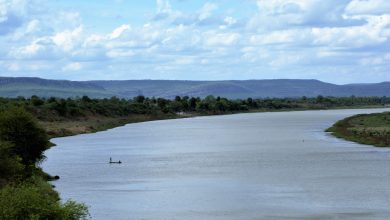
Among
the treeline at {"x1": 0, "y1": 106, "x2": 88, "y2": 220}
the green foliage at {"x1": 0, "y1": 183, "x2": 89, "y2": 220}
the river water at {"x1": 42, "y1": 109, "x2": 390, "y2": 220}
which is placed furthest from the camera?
the river water at {"x1": 42, "y1": 109, "x2": 390, "y2": 220}

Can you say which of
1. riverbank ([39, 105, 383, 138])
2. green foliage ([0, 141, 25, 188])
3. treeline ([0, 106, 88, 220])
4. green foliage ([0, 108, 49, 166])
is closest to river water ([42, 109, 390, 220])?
treeline ([0, 106, 88, 220])

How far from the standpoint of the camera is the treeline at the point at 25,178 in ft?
84.4

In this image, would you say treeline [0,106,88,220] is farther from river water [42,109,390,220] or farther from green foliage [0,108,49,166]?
river water [42,109,390,220]

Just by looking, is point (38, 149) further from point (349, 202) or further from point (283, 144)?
point (283, 144)

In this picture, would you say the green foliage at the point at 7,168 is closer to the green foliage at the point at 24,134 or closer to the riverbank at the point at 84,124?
the green foliage at the point at 24,134

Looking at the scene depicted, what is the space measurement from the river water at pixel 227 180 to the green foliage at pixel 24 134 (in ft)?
9.46

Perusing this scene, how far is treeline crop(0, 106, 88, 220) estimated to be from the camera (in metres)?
25.7

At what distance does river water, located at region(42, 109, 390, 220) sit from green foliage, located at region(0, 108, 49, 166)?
2.88 metres

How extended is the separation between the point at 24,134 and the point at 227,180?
14735 millimetres

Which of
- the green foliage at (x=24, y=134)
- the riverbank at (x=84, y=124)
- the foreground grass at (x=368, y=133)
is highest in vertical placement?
the green foliage at (x=24, y=134)

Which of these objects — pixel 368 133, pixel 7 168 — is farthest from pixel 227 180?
pixel 368 133

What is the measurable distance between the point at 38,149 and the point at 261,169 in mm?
17423

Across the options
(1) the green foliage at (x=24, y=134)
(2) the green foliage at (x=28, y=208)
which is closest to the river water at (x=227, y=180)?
(1) the green foliage at (x=24, y=134)

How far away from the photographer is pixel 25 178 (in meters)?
41.0
